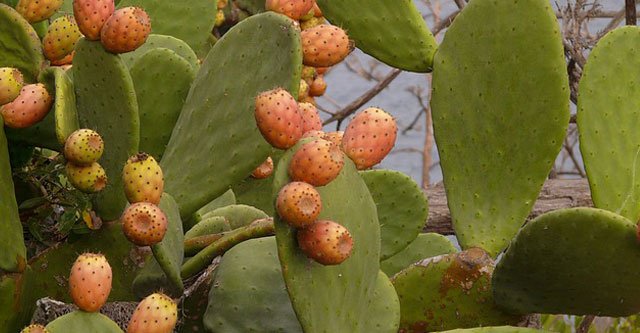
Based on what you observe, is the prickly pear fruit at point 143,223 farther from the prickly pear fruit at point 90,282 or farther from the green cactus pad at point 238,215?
the green cactus pad at point 238,215

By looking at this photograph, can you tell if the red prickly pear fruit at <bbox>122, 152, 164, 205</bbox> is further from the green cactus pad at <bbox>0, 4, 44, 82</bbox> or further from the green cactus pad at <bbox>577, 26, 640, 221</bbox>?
the green cactus pad at <bbox>577, 26, 640, 221</bbox>

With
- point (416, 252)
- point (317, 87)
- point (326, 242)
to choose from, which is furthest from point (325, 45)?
point (317, 87)

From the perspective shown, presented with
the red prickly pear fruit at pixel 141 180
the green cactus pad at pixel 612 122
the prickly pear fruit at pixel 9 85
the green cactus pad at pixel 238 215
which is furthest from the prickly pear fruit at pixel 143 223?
the green cactus pad at pixel 612 122

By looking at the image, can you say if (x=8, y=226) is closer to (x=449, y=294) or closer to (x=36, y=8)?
(x=36, y=8)

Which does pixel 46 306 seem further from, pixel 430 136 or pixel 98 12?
pixel 430 136

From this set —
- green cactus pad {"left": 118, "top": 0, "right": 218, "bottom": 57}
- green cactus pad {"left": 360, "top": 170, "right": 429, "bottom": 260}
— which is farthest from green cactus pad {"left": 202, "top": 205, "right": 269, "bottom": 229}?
green cactus pad {"left": 118, "top": 0, "right": 218, "bottom": 57}

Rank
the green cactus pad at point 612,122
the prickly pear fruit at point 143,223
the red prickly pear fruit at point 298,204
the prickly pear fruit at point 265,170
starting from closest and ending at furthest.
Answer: the red prickly pear fruit at point 298,204
the prickly pear fruit at point 143,223
the green cactus pad at point 612,122
the prickly pear fruit at point 265,170

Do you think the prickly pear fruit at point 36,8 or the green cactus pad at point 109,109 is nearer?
the green cactus pad at point 109,109
